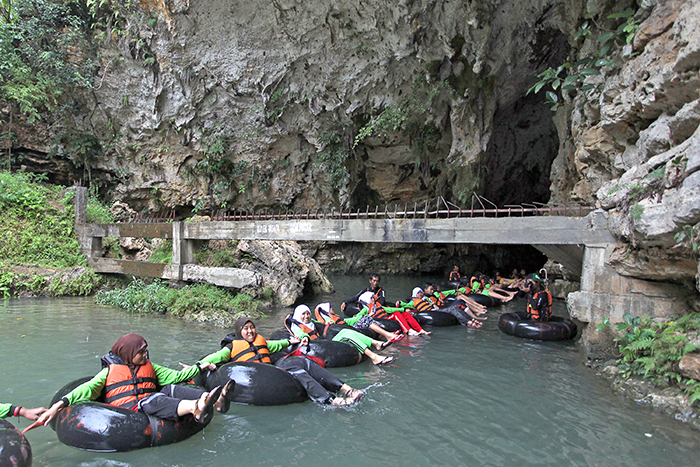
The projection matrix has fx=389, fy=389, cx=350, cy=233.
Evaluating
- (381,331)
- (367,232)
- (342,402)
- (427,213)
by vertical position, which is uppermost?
(427,213)

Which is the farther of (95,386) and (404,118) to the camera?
(404,118)

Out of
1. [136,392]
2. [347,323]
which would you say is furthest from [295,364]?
[347,323]

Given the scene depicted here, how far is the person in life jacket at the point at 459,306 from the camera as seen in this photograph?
32.0ft

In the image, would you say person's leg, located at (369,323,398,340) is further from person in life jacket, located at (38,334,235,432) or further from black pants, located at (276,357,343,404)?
person in life jacket, located at (38,334,235,432)

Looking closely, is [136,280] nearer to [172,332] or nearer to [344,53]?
[172,332]

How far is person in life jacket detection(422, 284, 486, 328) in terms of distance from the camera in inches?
384

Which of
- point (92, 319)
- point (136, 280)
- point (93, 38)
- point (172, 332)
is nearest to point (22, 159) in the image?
point (93, 38)

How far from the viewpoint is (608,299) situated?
6527mm

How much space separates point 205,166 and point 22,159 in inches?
303

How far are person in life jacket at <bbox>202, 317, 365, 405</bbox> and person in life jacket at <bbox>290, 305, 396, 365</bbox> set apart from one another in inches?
37.4

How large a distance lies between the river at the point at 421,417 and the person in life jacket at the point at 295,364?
6.3 inches

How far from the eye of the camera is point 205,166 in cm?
1739

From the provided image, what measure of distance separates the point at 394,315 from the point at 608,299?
399 centimetres

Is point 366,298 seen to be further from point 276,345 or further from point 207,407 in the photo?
point 207,407
